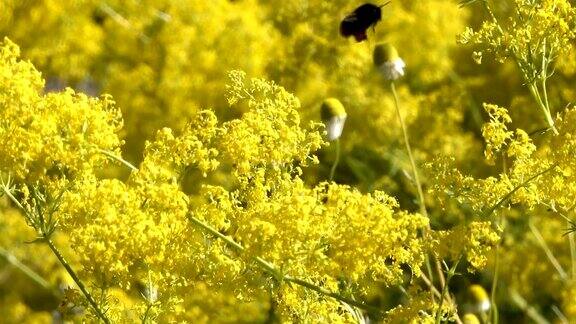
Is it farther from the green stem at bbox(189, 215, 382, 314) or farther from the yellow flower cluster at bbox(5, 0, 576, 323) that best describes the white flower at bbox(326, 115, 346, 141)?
the green stem at bbox(189, 215, 382, 314)

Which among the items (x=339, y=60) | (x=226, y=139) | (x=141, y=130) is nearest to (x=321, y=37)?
(x=339, y=60)

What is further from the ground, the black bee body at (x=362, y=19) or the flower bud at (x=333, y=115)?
the black bee body at (x=362, y=19)

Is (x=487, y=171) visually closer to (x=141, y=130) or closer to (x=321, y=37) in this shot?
(x=321, y=37)

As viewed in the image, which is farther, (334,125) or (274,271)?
(334,125)

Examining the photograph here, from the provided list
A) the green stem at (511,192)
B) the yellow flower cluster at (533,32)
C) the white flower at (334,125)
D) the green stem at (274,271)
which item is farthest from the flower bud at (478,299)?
the green stem at (274,271)

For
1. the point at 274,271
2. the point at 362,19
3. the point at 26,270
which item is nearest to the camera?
the point at 274,271

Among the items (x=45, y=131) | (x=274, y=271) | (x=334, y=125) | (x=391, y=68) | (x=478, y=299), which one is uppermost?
(x=391, y=68)

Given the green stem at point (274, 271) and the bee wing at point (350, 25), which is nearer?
the green stem at point (274, 271)

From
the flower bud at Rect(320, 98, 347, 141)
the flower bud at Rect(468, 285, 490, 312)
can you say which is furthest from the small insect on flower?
the flower bud at Rect(468, 285, 490, 312)

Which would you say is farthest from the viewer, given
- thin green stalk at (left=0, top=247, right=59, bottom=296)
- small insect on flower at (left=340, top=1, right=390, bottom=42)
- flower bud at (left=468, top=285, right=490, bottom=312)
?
thin green stalk at (left=0, top=247, right=59, bottom=296)

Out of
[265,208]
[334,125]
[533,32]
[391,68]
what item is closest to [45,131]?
[265,208]

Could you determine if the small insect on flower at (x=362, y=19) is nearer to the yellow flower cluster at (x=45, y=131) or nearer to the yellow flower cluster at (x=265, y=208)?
the yellow flower cluster at (x=265, y=208)

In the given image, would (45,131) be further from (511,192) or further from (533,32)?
(533,32)
